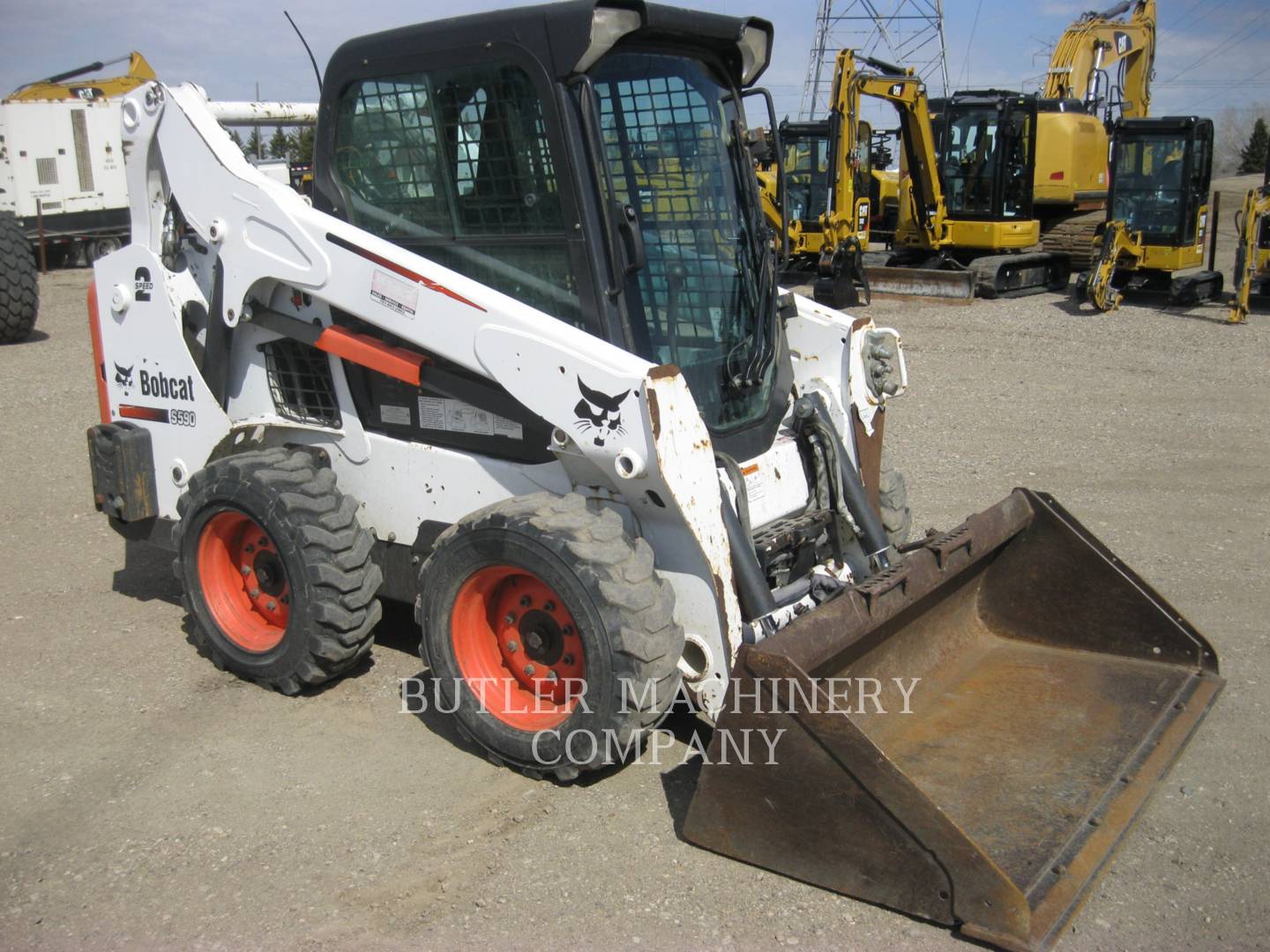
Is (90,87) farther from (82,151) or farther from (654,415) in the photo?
(654,415)

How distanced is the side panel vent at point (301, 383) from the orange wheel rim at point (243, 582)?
0.48 m

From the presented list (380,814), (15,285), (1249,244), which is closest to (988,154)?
(1249,244)

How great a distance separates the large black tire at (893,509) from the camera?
5086mm

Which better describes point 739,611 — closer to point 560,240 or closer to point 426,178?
point 560,240

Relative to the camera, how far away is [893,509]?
5.10m

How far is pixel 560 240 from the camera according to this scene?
397 cm

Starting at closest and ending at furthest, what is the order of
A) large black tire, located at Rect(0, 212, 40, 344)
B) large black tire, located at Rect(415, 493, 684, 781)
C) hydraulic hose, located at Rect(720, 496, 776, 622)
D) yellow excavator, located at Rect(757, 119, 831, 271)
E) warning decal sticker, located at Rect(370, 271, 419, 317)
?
1. large black tire, located at Rect(415, 493, 684, 781)
2. hydraulic hose, located at Rect(720, 496, 776, 622)
3. warning decal sticker, located at Rect(370, 271, 419, 317)
4. large black tire, located at Rect(0, 212, 40, 344)
5. yellow excavator, located at Rect(757, 119, 831, 271)

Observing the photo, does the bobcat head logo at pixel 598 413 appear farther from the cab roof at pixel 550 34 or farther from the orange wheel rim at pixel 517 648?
the cab roof at pixel 550 34

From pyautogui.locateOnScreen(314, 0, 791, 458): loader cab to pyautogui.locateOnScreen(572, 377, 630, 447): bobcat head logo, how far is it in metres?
0.38

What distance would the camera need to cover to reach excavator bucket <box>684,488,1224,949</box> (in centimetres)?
309

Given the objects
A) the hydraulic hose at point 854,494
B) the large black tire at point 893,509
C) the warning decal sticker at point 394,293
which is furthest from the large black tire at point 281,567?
the large black tire at point 893,509

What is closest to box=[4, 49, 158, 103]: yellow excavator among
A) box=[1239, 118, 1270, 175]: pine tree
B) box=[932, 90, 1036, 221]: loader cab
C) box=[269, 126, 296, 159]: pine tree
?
box=[269, 126, 296, 159]: pine tree

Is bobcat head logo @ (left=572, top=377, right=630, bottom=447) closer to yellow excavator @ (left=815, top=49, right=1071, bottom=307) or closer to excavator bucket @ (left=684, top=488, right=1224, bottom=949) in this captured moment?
excavator bucket @ (left=684, top=488, right=1224, bottom=949)

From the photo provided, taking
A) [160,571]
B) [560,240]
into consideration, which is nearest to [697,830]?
[560,240]
